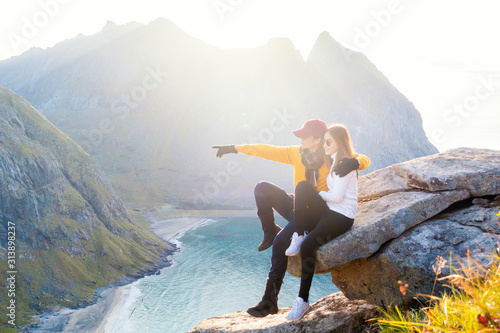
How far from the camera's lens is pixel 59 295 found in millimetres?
47594

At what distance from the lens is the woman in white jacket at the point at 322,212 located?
22.0 ft

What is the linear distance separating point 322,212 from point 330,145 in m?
1.48

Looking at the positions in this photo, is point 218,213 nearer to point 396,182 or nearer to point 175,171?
point 175,171

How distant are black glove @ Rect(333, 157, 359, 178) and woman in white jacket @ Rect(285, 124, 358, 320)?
13 centimetres

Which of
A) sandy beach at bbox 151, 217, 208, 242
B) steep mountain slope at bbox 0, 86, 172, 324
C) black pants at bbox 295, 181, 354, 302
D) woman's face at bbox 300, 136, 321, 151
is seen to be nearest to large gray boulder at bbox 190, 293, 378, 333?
black pants at bbox 295, 181, 354, 302

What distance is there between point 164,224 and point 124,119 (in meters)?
104

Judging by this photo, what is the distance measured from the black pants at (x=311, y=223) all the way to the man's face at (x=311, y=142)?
1.25 m

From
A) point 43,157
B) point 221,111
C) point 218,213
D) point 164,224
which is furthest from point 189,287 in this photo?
point 221,111

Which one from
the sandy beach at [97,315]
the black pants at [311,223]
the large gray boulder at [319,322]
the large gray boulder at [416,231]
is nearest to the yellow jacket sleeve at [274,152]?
the black pants at [311,223]

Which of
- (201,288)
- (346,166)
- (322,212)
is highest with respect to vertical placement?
(346,166)

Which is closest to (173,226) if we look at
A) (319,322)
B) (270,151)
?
(270,151)

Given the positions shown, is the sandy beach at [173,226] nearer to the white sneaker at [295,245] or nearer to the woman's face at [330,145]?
the white sneaker at [295,245]

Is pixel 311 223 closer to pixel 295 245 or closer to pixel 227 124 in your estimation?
pixel 295 245

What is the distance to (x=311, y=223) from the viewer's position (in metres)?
6.94
